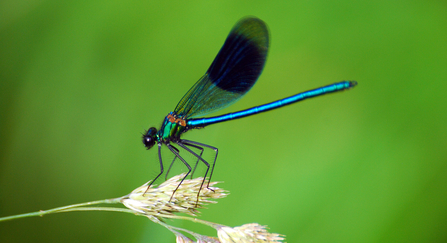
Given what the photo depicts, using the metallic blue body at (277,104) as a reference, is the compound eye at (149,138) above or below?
below

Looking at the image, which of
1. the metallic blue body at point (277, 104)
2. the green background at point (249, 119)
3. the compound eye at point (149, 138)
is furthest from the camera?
the green background at point (249, 119)

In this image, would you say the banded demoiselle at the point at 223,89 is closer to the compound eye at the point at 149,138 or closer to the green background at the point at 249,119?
the compound eye at the point at 149,138

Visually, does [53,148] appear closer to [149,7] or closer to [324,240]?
[149,7]

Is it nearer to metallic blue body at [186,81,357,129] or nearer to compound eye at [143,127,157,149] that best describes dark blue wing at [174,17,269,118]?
metallic blue body at [186,81,357,129]

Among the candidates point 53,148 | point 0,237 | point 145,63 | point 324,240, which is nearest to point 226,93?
point 145,63

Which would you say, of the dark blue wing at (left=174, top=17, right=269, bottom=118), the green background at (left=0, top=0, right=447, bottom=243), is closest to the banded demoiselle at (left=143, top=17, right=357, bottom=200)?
the dark blue wing at (left=174, top=17, right=269, bottom=118)

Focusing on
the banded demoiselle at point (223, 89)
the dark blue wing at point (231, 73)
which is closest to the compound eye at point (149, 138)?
the banded demoiselle at point (223, 89)

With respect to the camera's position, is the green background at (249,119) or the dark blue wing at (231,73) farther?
the green background at (249,119)

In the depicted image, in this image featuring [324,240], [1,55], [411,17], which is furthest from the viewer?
[411,17]
